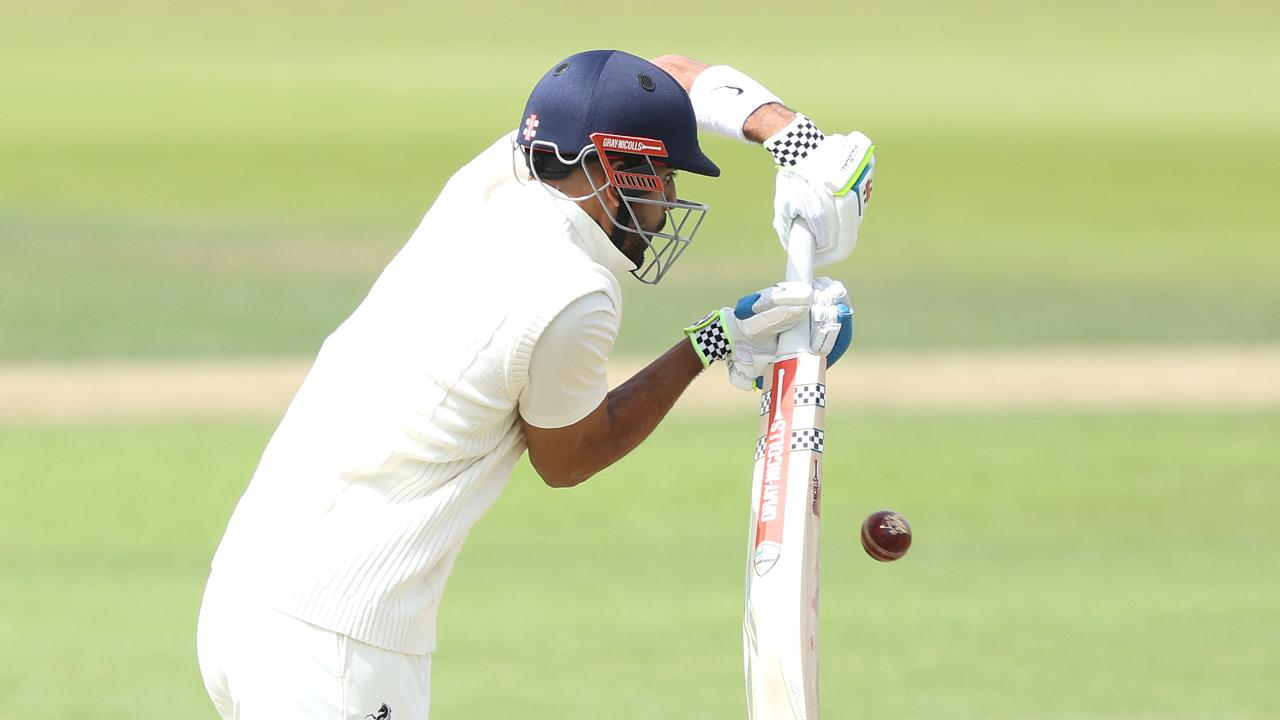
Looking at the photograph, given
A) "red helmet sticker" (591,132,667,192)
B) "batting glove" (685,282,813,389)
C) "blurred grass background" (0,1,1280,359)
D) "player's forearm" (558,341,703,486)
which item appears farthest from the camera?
"blurred grass background" (0,1,1280,359)

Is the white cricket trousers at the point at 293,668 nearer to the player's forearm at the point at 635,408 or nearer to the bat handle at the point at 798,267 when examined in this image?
the player's forearm at the point at 635,408

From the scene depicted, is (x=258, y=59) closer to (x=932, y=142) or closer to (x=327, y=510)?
(x=932, y=142)

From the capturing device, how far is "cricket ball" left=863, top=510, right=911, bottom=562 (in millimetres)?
3395

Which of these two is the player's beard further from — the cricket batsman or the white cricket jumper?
the white cricket jumper

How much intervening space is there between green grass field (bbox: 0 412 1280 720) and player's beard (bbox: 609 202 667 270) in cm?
271

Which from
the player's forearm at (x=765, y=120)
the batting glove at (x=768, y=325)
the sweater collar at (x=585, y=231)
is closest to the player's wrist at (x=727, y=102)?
the player's forearm at (x=765, y=120)

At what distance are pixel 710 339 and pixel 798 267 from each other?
22 cm

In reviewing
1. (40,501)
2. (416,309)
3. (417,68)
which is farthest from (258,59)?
(416,309)

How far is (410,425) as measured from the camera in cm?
279

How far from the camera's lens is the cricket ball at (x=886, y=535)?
134 inches

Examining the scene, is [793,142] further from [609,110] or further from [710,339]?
[609,110]

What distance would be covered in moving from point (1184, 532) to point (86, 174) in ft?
63.3

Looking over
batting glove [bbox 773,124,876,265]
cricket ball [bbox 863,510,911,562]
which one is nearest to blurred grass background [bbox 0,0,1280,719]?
cricket ball [bbox 863,510,911,562]

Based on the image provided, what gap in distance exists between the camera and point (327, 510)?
282 centimetres
